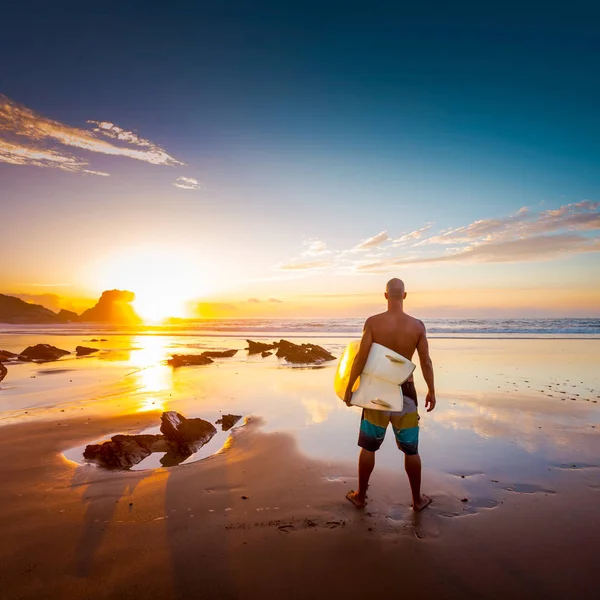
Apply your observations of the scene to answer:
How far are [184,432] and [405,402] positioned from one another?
13.2ft

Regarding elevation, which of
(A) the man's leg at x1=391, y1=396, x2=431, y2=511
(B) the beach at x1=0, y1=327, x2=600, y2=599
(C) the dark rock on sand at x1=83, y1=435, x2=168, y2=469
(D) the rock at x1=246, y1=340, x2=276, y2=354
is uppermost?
(A) the man's leg at x1=391, y1=396, x2=431, y2=511

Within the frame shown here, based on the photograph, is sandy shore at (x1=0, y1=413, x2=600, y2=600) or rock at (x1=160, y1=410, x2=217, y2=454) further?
rock at (x1=160, y1=410, x2=217, y2=454)

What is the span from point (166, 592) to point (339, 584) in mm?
1438

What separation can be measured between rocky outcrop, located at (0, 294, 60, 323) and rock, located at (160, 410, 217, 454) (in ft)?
326

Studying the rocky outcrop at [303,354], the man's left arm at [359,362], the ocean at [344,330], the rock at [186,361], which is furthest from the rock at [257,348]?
the man's left arm at [359,362]

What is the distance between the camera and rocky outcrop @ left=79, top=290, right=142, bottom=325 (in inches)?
3874

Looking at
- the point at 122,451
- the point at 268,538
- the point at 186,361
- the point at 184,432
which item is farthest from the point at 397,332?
the point at 186,361

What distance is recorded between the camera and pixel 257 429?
7.46 metres

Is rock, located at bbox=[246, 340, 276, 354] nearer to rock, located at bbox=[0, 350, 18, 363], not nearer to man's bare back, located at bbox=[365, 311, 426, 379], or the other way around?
rock, located at bbox=[0, 350, 18, 363]

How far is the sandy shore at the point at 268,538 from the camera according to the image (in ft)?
10.5

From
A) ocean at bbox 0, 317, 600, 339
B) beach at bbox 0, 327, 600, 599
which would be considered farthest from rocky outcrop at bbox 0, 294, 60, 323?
beach at bbox 0, 327, 600, 599

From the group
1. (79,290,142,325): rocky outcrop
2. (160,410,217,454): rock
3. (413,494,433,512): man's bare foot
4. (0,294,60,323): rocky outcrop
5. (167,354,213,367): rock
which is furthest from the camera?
(79,290,142,325): rocky outcrop

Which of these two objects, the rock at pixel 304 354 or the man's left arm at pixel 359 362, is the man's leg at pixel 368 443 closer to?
the man's left arm at pixel 359 362

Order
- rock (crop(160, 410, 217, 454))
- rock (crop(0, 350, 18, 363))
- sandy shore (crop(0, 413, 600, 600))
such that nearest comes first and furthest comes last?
sandy shore (crop(0, 413, 600, 600)) → rock (crop(160, 410, 217, 454)) → rock (crop(0, 350, 18, 363))
